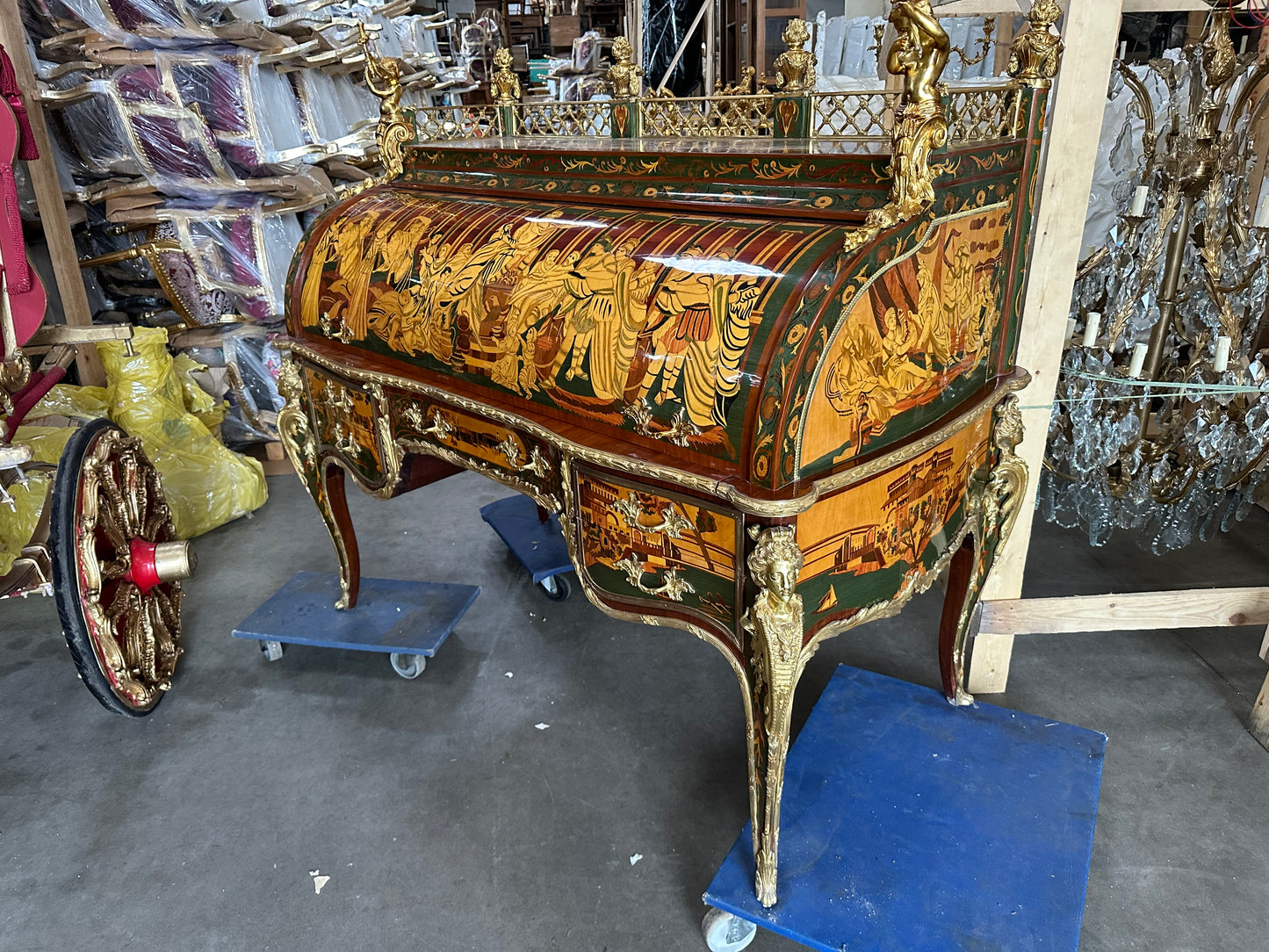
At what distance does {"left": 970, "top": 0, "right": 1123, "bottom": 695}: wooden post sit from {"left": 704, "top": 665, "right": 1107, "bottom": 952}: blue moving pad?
51 centimetres

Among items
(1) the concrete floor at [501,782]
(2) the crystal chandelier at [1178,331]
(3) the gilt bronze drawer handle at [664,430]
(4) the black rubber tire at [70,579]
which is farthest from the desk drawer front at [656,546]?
(2) the crystal chandelier at [1178,331]

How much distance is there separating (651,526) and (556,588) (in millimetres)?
1616

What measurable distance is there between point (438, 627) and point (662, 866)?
1113 millimetres

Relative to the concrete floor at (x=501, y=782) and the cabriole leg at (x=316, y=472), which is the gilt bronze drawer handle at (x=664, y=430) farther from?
the cabriole leg at (x=316, y=472)

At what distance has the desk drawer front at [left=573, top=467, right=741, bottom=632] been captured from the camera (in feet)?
5.11

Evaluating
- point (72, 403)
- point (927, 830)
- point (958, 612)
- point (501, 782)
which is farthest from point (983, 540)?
point (72, 403)

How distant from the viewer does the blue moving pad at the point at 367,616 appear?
2732mm

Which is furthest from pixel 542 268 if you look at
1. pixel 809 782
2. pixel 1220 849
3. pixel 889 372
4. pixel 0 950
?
pixel 1220 849

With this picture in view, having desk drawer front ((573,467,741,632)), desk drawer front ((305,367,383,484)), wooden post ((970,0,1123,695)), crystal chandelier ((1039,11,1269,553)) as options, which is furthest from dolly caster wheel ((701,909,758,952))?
crystal chandelier ((1039,11,1269,553))

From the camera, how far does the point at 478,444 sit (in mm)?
2045

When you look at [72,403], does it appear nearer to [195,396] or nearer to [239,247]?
[195,396]

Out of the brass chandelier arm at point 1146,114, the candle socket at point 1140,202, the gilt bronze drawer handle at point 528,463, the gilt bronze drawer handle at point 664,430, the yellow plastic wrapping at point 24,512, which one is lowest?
the yellow plastic wrapping at point 24,512

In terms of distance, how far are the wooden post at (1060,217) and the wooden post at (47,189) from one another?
3.65 m

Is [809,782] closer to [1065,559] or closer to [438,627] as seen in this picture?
[438,627]
